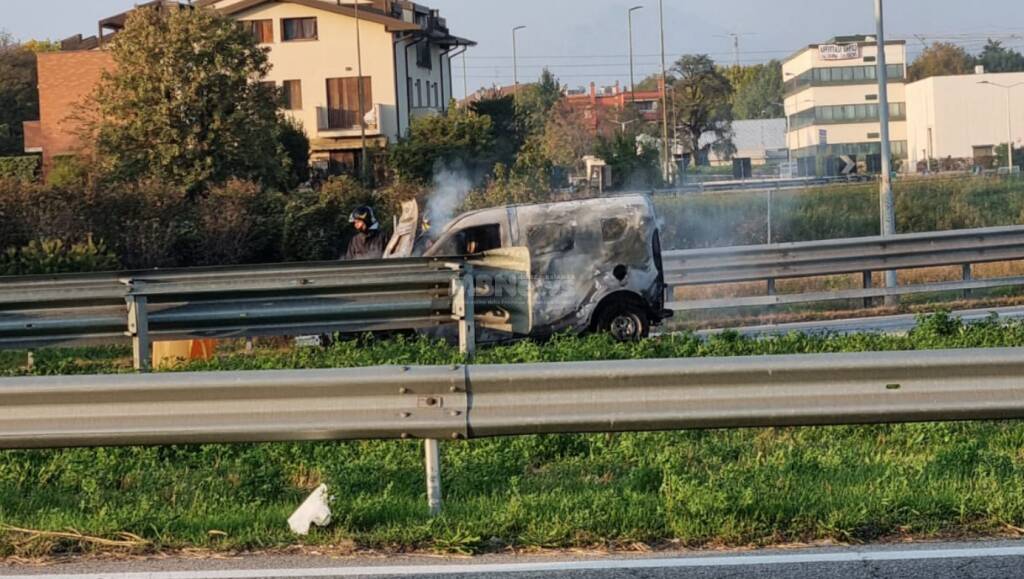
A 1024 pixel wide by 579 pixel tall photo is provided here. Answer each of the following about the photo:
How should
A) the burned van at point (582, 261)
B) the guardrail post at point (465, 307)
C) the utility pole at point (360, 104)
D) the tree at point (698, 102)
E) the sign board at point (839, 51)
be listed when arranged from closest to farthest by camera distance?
the guardrail post at point (465, 307) < the burned van at point (582, 261) < the utility pole at point (360, 104) < the sign board at point (839, 51) < the tree at point (698, 102)

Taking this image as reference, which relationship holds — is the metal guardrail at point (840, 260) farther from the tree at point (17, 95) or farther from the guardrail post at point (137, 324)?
A: the tree at point (17, 95)

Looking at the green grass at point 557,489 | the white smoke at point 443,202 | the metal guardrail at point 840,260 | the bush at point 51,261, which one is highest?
the white smoke at point 443,202

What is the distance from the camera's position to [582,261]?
15.4 meters

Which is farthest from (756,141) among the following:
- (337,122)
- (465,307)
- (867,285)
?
(465,307)

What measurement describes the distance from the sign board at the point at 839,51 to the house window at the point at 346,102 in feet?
117

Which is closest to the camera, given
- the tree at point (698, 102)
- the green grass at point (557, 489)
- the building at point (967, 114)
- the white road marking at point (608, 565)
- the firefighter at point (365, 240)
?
the white road marking at point (608, 565)

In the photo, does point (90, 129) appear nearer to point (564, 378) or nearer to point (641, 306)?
point (641, 306)

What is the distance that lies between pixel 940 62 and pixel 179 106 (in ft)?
314

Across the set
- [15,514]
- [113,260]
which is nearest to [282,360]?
[15,514]

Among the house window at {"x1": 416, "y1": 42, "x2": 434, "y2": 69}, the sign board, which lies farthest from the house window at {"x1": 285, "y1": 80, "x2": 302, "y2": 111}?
the sign board

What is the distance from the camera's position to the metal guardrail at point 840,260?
20203 mm

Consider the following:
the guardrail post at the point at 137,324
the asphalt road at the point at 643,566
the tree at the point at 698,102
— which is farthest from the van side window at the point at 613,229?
the tree at the point at 698,102

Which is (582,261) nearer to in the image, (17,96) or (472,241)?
(472,241)

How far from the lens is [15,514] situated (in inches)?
270
